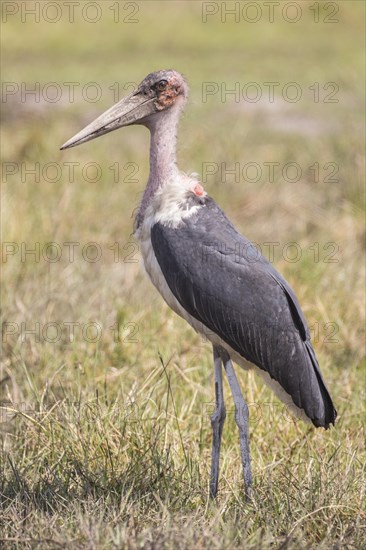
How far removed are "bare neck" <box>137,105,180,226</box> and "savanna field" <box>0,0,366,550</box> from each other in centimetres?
11

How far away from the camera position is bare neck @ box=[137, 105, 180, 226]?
442cm

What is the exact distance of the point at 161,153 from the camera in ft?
14.6

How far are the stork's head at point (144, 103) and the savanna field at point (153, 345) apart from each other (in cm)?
19

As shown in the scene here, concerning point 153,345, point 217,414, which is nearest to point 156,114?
point 217,414

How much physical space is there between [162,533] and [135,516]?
30 cm

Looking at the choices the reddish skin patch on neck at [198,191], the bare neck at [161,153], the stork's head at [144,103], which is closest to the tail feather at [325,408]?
the reddish skin patch on neck at [198,191]

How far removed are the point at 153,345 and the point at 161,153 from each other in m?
1.42

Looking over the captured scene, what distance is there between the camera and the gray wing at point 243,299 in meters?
4.20

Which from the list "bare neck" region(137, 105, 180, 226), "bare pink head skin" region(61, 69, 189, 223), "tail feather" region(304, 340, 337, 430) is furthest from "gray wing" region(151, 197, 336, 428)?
"bare pink head skin" region(61, 69, 189, 223)

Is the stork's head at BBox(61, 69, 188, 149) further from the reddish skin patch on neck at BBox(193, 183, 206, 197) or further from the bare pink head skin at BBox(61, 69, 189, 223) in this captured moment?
the reddish skin patch on neck at BBox(193, 183, 206, 197)

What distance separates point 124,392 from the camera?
16.1ft

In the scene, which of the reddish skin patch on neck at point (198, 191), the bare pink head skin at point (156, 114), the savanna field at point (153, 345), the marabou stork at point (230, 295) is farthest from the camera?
the bare pink head skin at point (156, 114)

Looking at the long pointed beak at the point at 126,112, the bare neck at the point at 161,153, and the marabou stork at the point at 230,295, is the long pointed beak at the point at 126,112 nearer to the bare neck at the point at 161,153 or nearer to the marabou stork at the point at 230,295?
the bare neck at the point at 161,153

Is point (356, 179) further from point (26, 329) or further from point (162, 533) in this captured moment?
point (162, 533)
